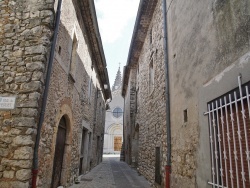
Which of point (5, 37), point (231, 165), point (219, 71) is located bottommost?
point (231, 165)

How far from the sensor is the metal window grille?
2.27 m

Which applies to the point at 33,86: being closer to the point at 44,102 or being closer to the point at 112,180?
the point at 44,102

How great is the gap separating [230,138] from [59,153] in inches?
166

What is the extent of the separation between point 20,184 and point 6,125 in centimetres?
100

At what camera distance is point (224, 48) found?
2693 millimetres

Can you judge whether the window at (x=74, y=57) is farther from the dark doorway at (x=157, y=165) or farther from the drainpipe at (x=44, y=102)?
the dark doorway at (x=157, y=165)

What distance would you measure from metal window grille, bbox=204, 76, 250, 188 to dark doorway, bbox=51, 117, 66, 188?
145 inches

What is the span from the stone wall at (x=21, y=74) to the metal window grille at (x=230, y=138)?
9.24 ft

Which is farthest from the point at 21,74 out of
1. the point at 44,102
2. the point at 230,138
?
the point at 230,138

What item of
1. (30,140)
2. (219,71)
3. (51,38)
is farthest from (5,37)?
(219,71)

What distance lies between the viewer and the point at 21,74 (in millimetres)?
3844

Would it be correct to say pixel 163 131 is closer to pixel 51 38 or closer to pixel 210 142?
pixel 210 142

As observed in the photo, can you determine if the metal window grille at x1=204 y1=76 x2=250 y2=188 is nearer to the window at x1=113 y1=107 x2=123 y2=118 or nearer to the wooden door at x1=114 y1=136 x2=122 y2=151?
the window at x1=113 y1=107 x2=123 y2=118

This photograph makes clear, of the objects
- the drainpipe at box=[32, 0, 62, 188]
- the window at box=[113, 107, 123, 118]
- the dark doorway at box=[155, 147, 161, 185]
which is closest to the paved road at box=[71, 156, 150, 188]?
the dark doorway at box=[155, 147, 161, 185]
